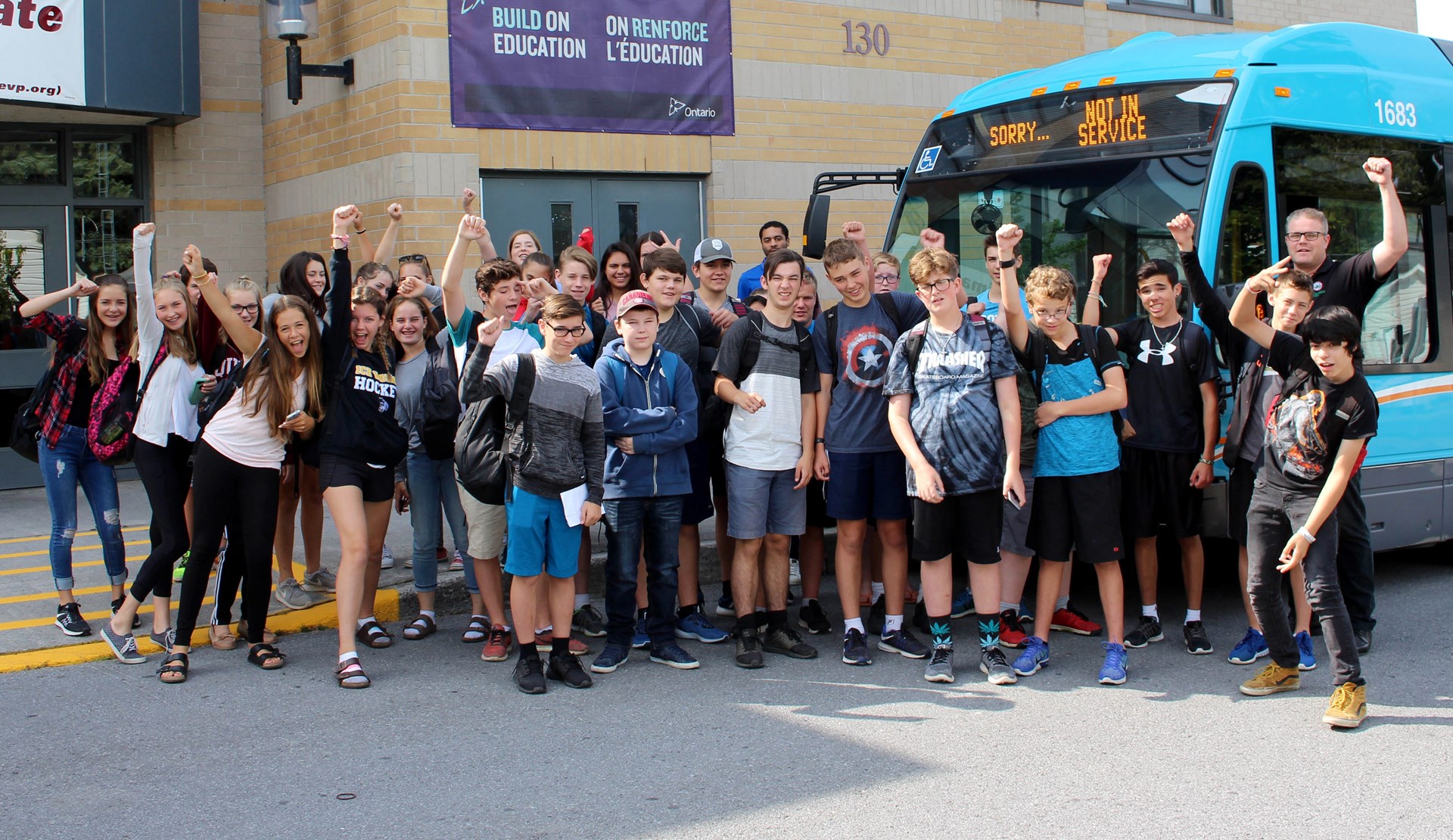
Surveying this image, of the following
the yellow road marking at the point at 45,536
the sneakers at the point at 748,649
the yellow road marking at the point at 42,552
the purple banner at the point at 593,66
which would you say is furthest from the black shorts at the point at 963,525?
the purple banner at the point at 593,66

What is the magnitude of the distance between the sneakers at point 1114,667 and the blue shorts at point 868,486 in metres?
1.07

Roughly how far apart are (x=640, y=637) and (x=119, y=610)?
2.49m

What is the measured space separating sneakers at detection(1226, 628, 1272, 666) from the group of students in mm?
19

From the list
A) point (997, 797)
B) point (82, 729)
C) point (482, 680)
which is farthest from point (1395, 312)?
point (82, 729)

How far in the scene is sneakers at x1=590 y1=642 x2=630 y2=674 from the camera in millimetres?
5684

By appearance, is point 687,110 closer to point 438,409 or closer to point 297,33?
point 297,33

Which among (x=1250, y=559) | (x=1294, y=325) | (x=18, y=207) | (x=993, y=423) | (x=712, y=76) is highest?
(x=712, y=76)

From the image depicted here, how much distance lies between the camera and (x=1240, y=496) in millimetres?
5723

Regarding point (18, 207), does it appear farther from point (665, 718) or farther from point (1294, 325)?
point (1294, 325)

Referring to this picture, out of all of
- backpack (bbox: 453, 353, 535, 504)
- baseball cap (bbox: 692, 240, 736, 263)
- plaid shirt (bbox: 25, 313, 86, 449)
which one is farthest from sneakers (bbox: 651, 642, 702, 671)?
plaid shirt (bbox: 25, 313, 86, 449)

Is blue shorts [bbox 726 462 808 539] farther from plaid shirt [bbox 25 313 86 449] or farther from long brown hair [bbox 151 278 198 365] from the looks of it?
plaid shirt [bbox 25 313 86 449]

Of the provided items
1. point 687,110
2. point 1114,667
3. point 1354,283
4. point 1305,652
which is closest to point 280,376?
point 1114,667

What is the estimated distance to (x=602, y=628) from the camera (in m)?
6.45

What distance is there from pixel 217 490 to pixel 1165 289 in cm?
436
